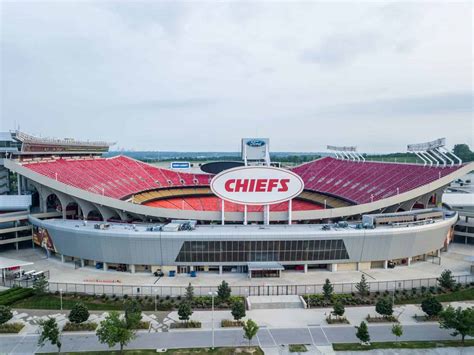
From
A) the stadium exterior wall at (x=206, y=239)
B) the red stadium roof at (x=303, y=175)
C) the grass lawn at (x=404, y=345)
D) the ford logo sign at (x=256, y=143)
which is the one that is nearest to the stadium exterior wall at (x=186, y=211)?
the stadium exterior wall at (x=206, y=239)

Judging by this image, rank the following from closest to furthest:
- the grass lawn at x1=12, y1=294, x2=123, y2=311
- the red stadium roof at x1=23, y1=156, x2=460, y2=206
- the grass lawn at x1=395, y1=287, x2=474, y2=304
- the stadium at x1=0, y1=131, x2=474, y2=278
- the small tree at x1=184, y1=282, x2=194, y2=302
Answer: the grass lawn at x1=12, y1=294, x2=123, y2=311
the small tree at x1=184, y1=282, x2=194, y2=302
the grass lawn at x1=395, y1=287, x2=474, y2=304
the stadium at x1=0, y1=131, x2=474, y2=278
the red stadium roof at x1=23, y1=156, x2=460, y2=206

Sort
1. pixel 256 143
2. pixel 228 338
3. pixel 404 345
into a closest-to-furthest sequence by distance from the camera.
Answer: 1. pixel 404 345
2. pixel 228 338
3. pixel 256 143

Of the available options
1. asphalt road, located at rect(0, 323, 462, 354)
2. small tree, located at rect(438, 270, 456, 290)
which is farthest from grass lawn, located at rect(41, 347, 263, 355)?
small tree, located at rect(438, 270, 456, 290)

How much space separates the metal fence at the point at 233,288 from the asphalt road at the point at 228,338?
8006mm

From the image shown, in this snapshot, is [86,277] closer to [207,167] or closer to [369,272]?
[369,272]

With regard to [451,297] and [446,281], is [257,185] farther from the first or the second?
[451,297]

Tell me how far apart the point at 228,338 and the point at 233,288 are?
36.1ft

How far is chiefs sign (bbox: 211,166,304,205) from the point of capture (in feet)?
161

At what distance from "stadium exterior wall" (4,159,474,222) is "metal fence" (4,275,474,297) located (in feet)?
43.9

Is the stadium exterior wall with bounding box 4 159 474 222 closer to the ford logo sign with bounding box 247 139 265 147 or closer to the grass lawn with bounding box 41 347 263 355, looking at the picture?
the grass lawn with bounding box 41 347 263 355

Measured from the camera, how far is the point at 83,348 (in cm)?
2909

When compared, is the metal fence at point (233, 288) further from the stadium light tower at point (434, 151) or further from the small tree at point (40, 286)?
the stadium light tower at point (434, 151)

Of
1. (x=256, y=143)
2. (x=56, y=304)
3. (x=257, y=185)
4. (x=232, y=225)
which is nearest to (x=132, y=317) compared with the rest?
(x=56, y=304)

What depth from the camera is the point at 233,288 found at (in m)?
41.8
